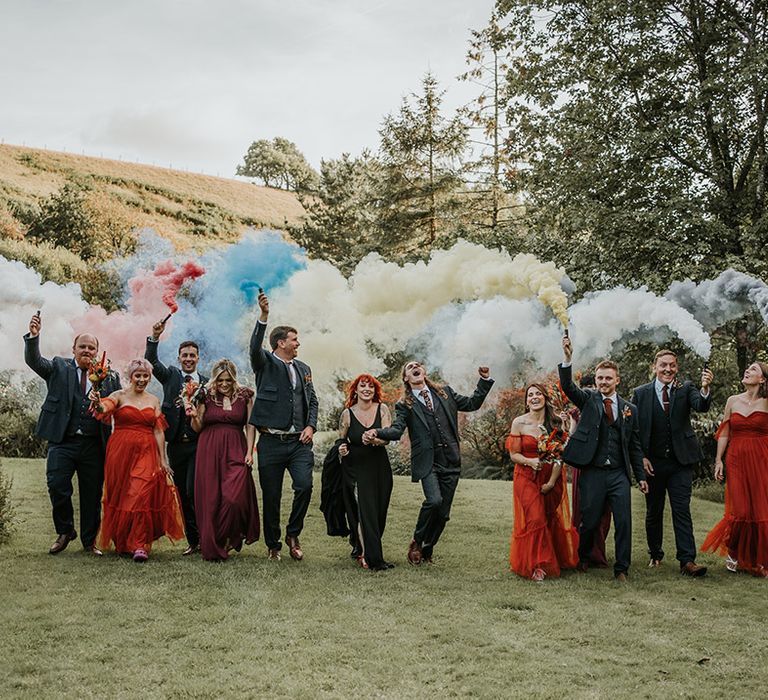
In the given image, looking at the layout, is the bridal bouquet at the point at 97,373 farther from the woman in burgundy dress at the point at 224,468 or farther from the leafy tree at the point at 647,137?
the leafy tree at the point at 647,137

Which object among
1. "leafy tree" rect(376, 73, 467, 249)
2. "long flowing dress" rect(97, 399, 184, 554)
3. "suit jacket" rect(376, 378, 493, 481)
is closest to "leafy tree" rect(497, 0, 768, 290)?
"leafy tree" rect(376, 73, 467, 249)

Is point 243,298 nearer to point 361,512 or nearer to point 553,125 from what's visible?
point 361,512

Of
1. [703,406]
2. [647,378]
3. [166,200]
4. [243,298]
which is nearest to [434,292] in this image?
[243,298]

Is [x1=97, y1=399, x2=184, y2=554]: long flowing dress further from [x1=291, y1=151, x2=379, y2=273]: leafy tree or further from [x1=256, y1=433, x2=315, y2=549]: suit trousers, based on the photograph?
[x1=291, y1=151, x2=379, y2=273]: leafy tree

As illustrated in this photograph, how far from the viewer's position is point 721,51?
598 inches

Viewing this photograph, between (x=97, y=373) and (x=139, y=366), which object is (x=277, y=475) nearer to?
(x=139, y=366)

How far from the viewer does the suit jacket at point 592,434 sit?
7770 mm

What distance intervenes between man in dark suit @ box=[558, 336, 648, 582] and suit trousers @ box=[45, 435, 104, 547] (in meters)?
4.62

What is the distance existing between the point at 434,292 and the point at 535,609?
5.92m

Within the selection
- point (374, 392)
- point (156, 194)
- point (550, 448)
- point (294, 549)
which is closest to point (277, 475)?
point (294, 549)

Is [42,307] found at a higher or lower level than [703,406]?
higher

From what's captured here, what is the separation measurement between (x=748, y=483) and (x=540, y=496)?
2.13 meters

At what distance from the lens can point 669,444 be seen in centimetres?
813

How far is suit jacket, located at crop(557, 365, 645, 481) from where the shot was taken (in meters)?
7.77
